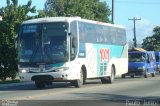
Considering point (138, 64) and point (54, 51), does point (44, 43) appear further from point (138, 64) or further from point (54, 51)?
point (138, 64)

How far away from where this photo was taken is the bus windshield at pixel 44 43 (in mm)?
26297

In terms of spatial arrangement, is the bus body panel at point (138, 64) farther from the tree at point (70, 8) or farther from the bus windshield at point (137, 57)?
the tree at point (70, 8)

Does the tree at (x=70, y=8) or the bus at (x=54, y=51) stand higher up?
the tree at (x=70, y=8)

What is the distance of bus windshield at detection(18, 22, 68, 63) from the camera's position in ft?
86.3

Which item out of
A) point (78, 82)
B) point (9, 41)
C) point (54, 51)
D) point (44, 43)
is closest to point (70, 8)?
point (9, 41)

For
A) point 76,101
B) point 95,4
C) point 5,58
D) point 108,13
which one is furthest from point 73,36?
point 108,13

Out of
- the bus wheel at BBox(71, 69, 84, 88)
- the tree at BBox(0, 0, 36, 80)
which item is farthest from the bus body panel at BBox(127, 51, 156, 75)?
the bus wheel at BBox(71, 69, 84, 88)

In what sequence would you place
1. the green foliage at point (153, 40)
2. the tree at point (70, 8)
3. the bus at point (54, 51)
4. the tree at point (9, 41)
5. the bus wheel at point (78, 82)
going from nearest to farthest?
the bus at point (54, 51)
the bus wheel at point (78, 82)
the tree at point (9, 41)
the tree at point (70, 8)
the green foliage at point (153, 40)

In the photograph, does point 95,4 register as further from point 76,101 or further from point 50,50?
point 76,101

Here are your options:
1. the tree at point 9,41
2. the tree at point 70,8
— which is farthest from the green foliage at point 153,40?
the tree at point 9,41

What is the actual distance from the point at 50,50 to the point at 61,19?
176 centimetres

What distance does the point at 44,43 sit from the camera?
2647 centimetres

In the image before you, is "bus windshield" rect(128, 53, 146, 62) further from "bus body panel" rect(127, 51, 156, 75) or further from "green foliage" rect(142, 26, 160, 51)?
"green foliage" rect(142, 26, 160, 51)

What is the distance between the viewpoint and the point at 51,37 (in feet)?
86.6
